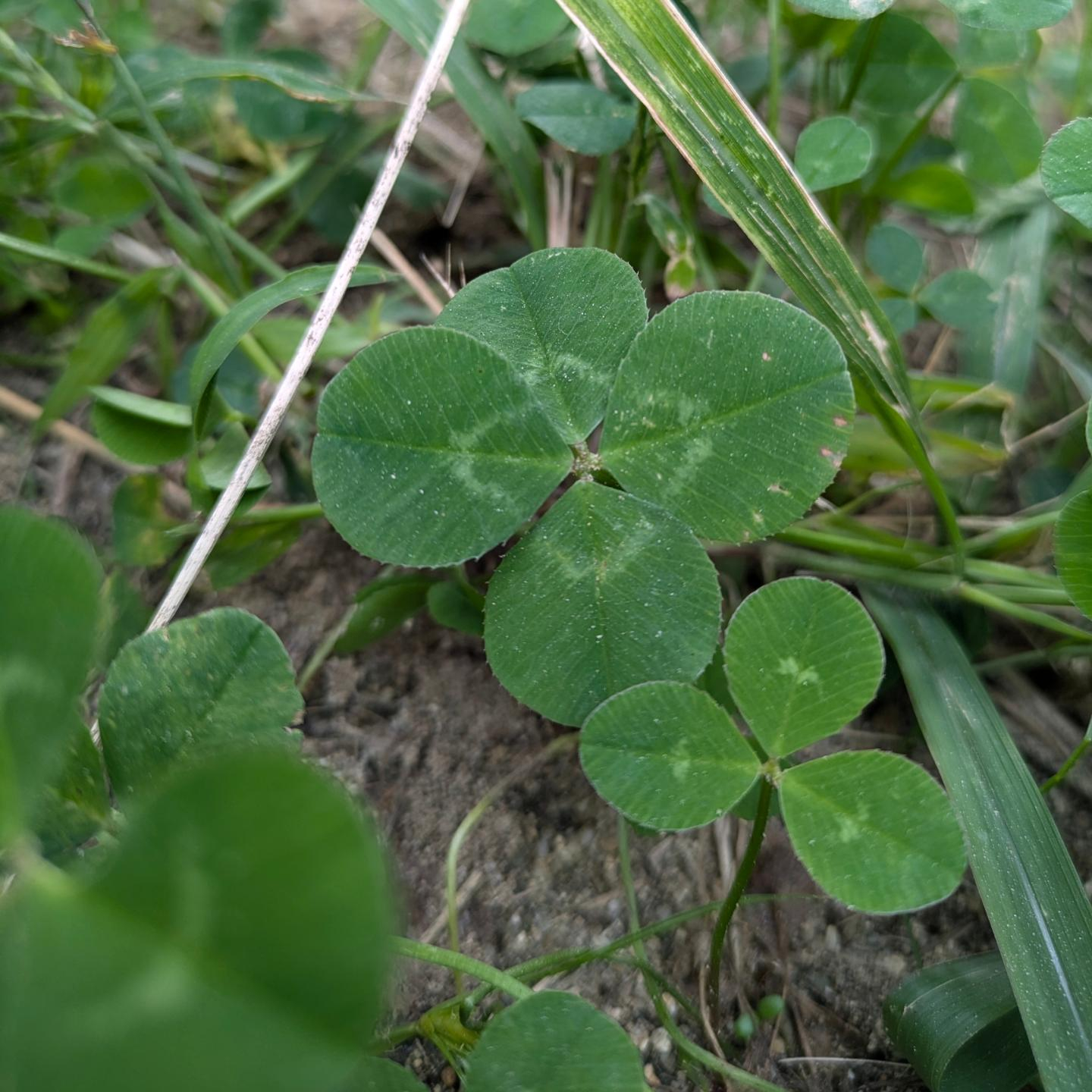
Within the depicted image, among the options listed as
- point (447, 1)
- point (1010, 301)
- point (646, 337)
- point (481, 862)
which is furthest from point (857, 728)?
point (447, 1)

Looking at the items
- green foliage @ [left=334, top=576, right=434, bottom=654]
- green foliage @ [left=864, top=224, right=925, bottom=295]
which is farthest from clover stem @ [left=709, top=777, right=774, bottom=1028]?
green foliage @ [left=864, top=224, right=925, bottom=295]

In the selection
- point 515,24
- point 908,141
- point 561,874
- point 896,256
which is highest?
point 515,24

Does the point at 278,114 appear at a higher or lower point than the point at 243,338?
higher

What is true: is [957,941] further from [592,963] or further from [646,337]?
[646,337]

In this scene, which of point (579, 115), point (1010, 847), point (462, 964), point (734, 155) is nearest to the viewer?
point (462, 964)

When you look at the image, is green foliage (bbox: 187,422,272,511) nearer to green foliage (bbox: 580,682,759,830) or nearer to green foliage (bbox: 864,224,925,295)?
green foliage (bbox: 580,682,759,830)

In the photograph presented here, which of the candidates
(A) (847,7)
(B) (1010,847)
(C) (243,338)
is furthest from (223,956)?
(A) (847,7)

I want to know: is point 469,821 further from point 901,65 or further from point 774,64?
point 901,65
